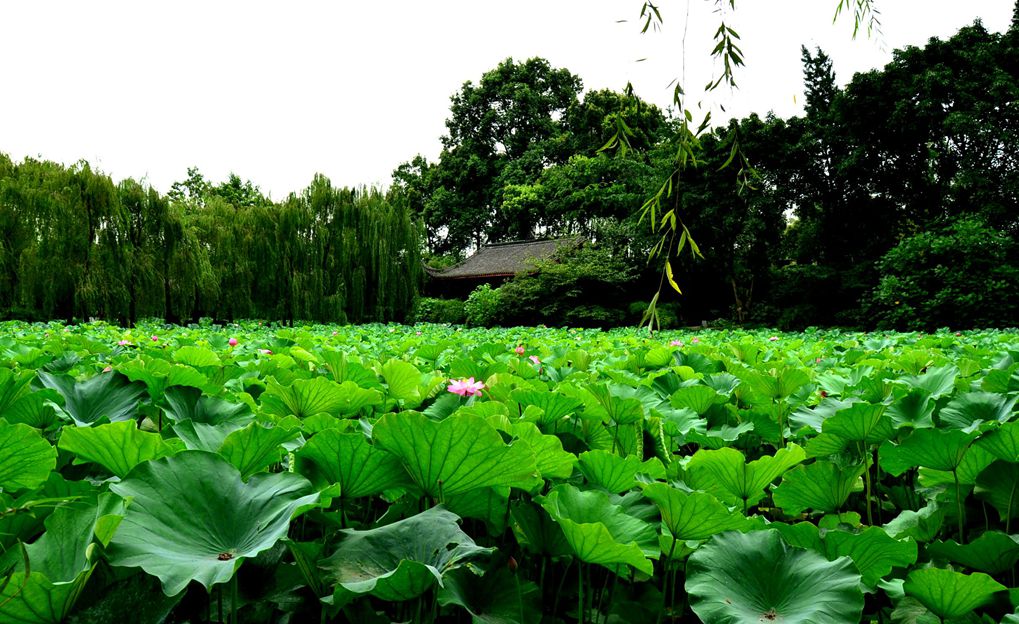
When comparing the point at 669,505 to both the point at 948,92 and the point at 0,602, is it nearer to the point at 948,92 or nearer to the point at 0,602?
the point at 0,602

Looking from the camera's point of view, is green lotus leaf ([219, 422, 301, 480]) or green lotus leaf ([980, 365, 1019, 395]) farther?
green lotus leaf ([980, 365, 1019, 395])

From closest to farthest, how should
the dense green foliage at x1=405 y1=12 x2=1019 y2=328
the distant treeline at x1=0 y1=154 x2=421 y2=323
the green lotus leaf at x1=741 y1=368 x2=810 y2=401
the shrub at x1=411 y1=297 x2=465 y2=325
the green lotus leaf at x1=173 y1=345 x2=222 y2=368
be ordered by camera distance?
the green lotus leaf at x1=741 y1=368 x2=810 y2=401
the green lotus leaf at x1=173 y1=345 x2=222 y2=368
the distant treeline at x1=0 y1=154 x2=421 y2=323
the dense green foliage at x1=405 y1=12 x2=1019 y2=328
the shrub at x1=411 y1=297 x2=465 y2=325

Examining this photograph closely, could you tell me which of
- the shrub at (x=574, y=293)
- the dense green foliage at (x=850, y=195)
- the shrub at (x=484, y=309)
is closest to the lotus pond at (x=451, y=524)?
the dense green foliage at (x=850, y=195)

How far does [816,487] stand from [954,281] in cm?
1412

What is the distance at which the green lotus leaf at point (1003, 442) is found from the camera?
2.29ft

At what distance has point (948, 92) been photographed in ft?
43.9

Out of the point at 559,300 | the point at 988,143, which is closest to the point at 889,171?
the point at 988,143

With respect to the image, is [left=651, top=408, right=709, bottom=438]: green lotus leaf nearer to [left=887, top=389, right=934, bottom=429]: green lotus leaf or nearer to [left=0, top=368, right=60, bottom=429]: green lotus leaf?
[left=887, top=389, right=934, bottom=429]: green lotus leaf

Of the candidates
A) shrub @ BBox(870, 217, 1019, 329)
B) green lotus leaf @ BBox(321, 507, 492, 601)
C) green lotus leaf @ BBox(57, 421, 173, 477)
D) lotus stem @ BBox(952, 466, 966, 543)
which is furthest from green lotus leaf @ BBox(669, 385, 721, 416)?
shrub @ BBox(870, 217, 1019, 329)

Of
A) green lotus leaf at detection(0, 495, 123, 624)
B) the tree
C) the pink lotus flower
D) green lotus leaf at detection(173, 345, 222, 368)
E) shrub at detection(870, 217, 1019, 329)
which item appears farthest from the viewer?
the tree

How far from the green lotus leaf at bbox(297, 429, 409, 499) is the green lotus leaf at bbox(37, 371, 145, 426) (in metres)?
0.51

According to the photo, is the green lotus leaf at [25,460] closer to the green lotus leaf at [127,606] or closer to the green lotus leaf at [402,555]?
the green lotus leaf at [127,606]

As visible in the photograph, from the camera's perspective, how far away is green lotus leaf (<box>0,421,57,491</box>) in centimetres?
55

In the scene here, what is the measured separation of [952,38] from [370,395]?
17760 millimetres
